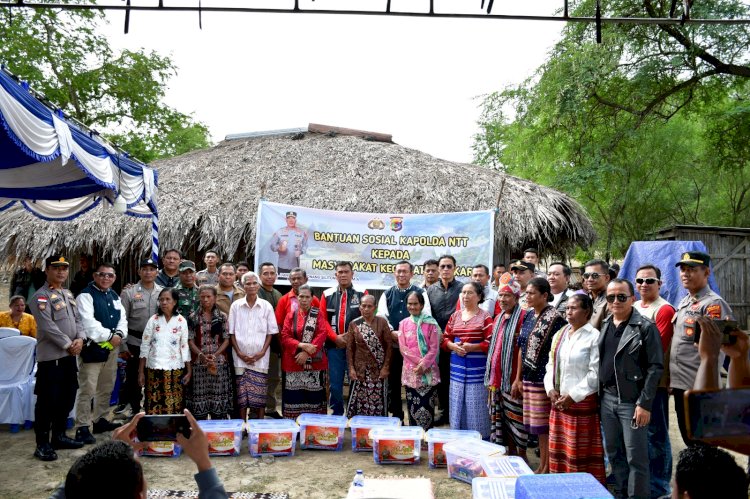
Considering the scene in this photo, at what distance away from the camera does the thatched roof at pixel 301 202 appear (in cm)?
934

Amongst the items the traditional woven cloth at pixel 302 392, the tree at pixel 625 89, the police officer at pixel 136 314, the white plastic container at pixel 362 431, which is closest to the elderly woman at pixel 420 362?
the white plastic container at pixel 362 431

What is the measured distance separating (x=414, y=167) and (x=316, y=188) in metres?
1.95

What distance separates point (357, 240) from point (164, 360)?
3.82m

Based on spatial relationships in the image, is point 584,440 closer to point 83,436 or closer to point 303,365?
point 303,365

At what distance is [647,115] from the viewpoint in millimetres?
12141

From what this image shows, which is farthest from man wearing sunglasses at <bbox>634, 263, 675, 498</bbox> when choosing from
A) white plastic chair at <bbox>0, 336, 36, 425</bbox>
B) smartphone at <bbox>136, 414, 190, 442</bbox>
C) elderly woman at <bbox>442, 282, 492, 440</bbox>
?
white plastic chair at <bbox>0, 336, 36, 425</bbox>

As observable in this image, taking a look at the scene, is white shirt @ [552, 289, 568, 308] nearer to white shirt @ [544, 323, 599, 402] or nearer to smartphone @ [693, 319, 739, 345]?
white shirt @ [544, 323, 599, 402]

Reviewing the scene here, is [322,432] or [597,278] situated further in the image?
[322,432]

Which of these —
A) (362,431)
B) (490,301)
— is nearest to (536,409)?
(362,431)

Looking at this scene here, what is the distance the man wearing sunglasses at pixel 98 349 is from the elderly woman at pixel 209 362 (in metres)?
0.71

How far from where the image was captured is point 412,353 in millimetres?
5555

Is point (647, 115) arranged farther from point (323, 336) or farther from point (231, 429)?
point (231, 429)

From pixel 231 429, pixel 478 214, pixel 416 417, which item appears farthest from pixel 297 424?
pixel 478 214

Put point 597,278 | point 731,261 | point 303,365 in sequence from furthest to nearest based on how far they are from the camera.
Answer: point 731,261 → point 303,365 → point 597,278
